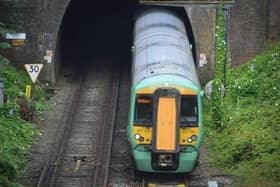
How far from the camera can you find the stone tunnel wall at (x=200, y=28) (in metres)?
28.7

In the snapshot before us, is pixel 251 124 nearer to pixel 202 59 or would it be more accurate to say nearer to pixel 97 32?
pixel 202 59

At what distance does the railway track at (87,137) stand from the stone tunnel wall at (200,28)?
209 cm

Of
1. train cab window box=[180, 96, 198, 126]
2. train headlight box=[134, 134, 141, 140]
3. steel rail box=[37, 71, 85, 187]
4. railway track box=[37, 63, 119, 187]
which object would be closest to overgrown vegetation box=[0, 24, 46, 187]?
steel rail box=[37, 71, 85, 187]

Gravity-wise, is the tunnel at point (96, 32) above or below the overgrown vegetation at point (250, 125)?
above

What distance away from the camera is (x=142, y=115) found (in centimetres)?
1952

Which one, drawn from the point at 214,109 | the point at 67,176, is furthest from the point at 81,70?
the point at 67,176

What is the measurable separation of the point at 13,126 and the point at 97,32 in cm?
1621

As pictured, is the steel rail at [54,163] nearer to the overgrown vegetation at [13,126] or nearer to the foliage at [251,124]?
the overgrown vegetation at [13,126]

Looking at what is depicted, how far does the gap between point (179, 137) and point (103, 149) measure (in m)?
4.21

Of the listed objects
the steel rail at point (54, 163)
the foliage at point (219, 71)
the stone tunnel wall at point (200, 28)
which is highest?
the stone tunnel wall at point (200, 28)

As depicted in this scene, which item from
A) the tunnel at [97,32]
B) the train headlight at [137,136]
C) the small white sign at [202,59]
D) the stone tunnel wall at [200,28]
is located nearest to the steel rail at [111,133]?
the train headlight at [137,136]

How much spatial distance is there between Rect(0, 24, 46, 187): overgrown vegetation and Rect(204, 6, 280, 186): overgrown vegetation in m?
5.41

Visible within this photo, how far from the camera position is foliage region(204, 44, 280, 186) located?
66.6ft

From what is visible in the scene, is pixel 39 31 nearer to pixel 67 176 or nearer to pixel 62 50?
pixel 62 50
